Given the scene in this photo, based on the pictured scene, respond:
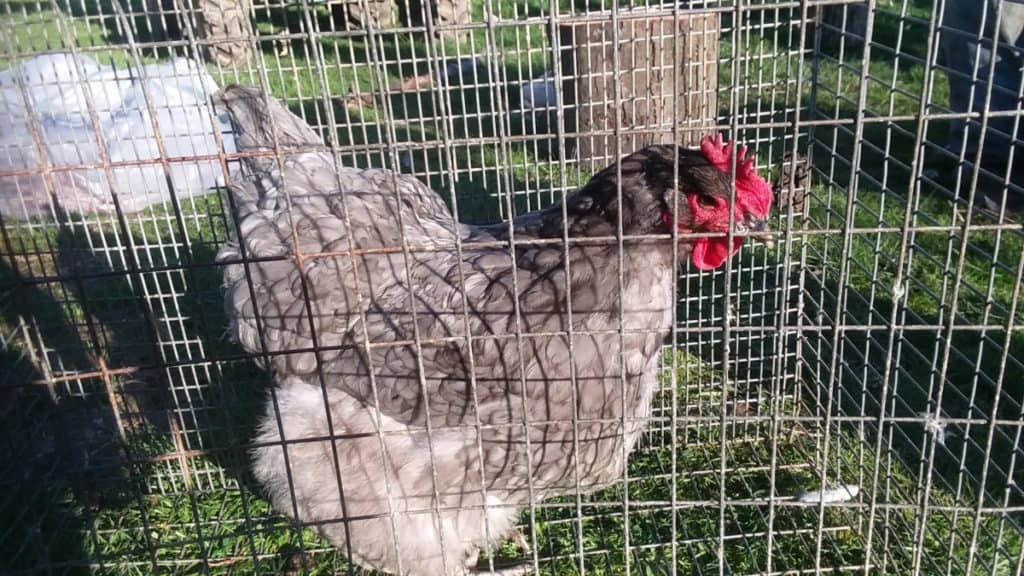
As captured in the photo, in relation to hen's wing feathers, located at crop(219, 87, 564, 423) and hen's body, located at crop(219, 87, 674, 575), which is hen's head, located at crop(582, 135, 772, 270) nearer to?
hen's body, located at crop(219, 87, 674, 575)

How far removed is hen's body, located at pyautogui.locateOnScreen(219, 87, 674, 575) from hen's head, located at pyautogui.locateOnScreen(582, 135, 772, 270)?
46mm

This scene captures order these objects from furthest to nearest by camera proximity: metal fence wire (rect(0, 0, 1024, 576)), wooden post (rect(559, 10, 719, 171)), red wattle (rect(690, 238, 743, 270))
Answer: wooden post (rect(559, 10, 719, 171))
red wattle (rect(690, 238, 743, 270))
metal fence wire (rect(0, 0, 1024, 576))

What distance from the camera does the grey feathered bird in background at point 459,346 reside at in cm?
217

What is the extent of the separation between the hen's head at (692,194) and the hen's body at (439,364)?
46mm

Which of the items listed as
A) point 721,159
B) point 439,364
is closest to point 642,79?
point 721,159

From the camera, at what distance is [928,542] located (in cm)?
254

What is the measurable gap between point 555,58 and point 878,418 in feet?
3.67

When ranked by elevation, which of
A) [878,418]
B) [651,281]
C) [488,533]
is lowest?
[488,533]

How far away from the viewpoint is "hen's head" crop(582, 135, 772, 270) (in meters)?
2.09

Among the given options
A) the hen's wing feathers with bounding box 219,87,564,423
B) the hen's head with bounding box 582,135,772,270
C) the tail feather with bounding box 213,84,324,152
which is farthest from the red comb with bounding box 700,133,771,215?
the tail feather with bounding box 213,84,324,152

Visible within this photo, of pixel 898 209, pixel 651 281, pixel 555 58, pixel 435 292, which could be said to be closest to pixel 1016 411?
pixel 898 209

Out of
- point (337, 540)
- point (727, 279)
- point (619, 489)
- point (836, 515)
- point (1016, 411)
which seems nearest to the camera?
point (727, 279)

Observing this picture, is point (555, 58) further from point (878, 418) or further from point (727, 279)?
point (878, 418)

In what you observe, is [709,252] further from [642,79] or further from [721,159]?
[642,79]
